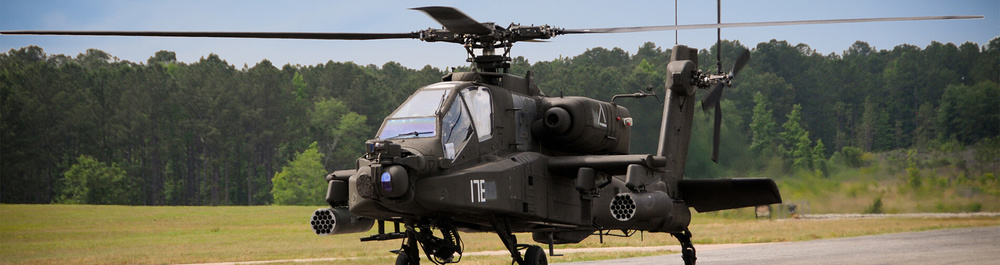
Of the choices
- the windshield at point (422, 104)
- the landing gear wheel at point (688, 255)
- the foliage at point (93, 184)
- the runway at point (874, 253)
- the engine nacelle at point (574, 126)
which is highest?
the windshield at point (422, 104)

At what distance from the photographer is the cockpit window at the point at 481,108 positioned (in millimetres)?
13742

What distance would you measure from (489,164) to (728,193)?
19.6ft

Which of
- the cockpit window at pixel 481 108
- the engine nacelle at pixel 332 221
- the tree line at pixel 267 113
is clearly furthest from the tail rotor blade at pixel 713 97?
the tree line at pixel 267 113

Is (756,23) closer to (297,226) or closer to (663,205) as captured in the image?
(663,205)

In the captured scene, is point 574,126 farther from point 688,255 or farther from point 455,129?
point 688,255

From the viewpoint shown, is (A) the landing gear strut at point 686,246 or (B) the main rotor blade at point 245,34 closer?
(B) the main rotor blade at point 245,34

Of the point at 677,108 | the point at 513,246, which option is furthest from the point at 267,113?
the point at 513,246


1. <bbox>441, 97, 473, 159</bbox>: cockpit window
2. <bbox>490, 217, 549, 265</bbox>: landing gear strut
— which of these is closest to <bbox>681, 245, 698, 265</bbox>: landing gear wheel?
<bbox>490, 217, 549, 265</bbox>: landing gear strut

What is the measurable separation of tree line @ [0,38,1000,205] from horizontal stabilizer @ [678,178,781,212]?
Result: 5051 cm

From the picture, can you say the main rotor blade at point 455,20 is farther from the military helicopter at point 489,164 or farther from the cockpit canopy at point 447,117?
the cockpit canopy at point 447,117

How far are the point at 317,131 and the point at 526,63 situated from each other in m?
18.9

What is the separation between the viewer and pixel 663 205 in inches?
564

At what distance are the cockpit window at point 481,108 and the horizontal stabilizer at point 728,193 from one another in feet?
17.6

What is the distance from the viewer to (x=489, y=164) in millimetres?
13383
